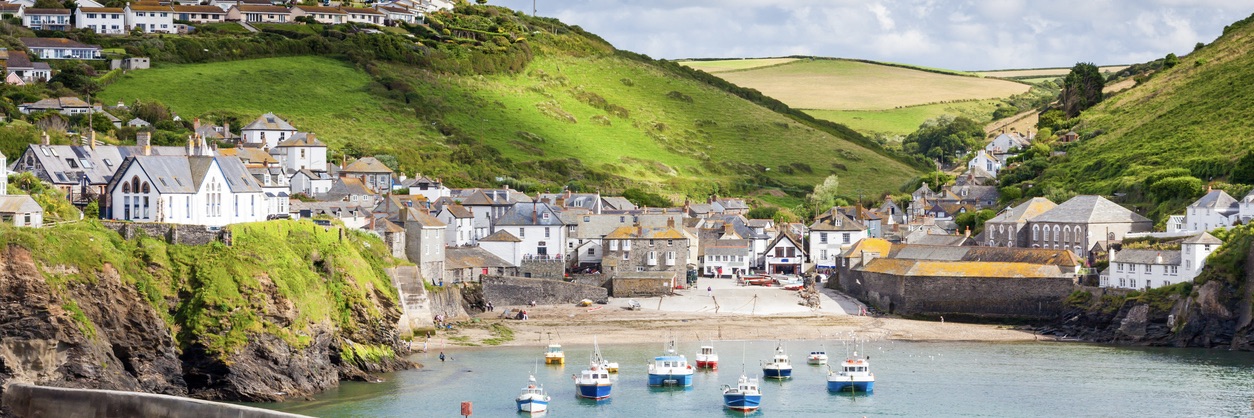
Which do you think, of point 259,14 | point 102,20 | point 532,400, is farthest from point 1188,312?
point 259,14

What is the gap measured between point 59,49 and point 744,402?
321 ft

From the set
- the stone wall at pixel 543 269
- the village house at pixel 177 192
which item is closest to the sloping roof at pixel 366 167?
the stone wall at pixel 543 269

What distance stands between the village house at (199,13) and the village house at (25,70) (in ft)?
102

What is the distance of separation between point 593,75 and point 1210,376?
122 m

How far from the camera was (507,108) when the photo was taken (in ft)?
513

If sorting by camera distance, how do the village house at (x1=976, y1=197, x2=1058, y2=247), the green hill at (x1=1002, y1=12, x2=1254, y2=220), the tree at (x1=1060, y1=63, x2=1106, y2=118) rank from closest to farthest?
the village house at (x1=976, y1=197, x2=1058, y2=247), the green hill at (x1=1002, y1=12, x2=1254, y2=220), the tree at (x1=1060, y1=63, x2=1106, y2=118)

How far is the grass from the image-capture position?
19100 cm

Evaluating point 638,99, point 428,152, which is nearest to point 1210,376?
point 428,152

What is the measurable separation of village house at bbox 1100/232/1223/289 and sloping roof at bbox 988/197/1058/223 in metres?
14.8

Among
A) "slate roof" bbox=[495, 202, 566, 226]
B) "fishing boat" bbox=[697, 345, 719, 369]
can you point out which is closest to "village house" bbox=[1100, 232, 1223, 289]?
"fishing boat" bbox=[697, 345, 719, 369]

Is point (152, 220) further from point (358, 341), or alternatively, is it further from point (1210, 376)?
point (1210, 376)

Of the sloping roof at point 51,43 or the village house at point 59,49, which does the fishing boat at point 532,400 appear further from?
the sloping roof at point 51,43

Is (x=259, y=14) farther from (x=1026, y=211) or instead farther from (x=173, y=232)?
(x=173, y=232)

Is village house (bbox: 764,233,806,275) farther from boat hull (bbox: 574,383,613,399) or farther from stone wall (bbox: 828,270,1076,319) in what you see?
boat hull (bbox: 574,383,613,399)
